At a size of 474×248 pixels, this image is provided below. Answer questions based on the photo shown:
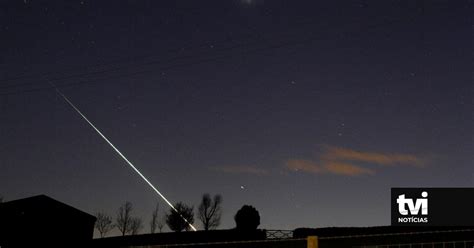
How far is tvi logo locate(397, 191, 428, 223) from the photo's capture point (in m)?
18.5

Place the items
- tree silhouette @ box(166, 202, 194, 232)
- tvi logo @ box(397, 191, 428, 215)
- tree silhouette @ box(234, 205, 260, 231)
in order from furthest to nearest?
tree silhouette @ box(166, 202, 194, 232)
tree silhouette @ box(234, 205, 260, 231)
tvi logo @ box(397, 191, 428, 215)

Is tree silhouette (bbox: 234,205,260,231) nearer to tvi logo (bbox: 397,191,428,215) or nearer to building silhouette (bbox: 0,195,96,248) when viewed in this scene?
building silhouette (bbox: 0,195,96,248)

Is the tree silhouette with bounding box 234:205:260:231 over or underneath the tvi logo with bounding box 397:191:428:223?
over

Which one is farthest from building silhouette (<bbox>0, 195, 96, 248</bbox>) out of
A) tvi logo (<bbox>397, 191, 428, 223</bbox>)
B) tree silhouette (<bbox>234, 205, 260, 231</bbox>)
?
tvi logo (<bbox>397, 191, 428, 223</bbox>)

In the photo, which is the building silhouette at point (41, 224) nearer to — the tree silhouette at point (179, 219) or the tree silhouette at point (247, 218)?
the tree silhouette at point (247, 218)

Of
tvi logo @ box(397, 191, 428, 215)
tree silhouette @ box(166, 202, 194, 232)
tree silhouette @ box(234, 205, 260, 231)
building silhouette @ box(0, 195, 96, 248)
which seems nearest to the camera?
tvi logo @ box(397, 191, 428, 215)

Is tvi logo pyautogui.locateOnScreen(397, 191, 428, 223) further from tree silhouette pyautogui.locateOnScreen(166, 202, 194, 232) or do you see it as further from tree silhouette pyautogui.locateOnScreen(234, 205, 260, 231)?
tree silhouette pyautogui.locateOnScreen(166, 202, 194, 232)

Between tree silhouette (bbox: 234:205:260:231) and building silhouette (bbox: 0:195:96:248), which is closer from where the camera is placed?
building silhouette (bbox: 0:195:96:248)

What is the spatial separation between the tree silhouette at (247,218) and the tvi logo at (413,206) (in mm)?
24495

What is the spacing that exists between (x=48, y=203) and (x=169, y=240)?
1366cm

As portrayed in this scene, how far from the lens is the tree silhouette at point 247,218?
4309cm

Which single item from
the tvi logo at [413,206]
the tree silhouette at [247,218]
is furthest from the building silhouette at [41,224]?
the tvi logo at [413,206]

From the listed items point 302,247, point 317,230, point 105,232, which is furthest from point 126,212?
point 302,247

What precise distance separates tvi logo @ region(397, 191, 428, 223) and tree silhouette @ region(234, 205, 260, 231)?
2449 centimetres
